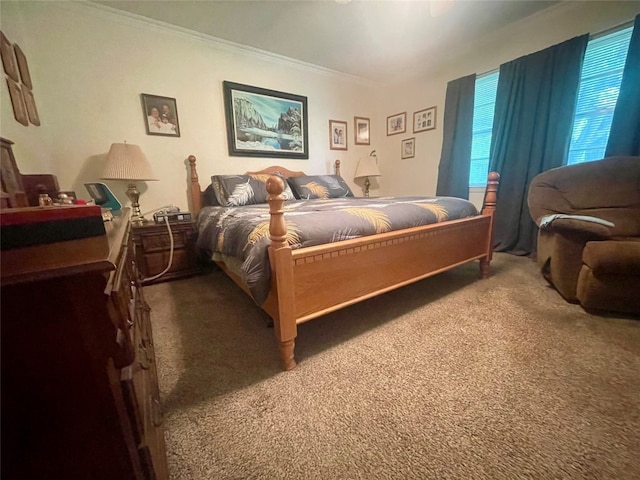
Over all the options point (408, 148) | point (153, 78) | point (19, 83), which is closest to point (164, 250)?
point (19, 83)

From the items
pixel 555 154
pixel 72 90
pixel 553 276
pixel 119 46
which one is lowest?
pixel 553 276

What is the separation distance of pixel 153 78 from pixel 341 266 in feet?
8.60

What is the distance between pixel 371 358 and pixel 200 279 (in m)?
1.81

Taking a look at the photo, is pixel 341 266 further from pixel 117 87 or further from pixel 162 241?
pixel 117 87

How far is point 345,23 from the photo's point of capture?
2387 millimetres

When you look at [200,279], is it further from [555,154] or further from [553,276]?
[555,154]

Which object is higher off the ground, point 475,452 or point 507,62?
point 507,62

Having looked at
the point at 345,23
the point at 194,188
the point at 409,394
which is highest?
the point at 345,23

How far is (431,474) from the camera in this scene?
2.44 feet

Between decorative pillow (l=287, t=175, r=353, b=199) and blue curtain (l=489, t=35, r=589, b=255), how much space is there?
5.65ft

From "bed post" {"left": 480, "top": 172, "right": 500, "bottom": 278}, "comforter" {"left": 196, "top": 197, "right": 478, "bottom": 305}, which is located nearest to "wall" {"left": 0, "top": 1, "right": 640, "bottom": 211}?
"comforter" {"left": 196, "top": 197, "right": 478, "bottom": 305}

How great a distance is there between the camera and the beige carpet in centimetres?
78

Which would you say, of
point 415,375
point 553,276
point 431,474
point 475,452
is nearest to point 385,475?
point 431,474

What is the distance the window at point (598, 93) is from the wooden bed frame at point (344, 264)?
4.02 ft
